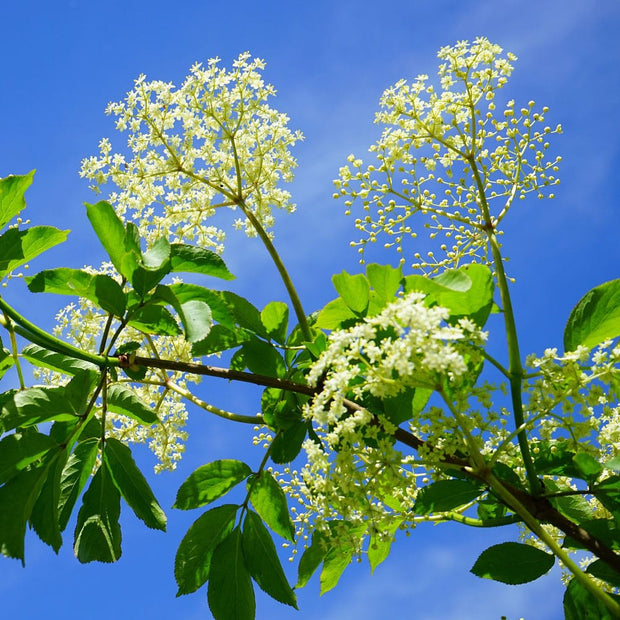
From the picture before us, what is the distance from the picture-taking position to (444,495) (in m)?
1.57

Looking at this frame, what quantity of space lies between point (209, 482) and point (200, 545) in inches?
7.0

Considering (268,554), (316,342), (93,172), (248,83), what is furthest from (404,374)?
(93,172)

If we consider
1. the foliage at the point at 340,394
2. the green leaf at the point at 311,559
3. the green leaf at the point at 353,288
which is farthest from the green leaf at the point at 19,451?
the green leaf at the point at 353,288

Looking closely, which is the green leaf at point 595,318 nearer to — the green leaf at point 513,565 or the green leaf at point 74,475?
the green leaf at point 513,565

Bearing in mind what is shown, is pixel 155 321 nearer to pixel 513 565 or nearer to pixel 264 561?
pixel 264 561

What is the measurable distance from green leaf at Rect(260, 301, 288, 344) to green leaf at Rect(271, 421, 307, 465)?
27 centimetres

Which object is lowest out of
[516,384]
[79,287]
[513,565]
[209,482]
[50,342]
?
[513,565]

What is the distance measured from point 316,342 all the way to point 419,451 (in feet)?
1.29

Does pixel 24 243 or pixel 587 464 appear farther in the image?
pixel 24 243

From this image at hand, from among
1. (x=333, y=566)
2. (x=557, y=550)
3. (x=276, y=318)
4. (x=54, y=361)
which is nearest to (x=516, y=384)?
(x=557, y=550)

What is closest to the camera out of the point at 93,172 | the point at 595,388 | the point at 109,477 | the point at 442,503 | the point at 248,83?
the point at 595,388

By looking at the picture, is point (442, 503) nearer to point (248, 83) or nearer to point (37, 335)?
point (37, 335)

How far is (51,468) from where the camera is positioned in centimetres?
182

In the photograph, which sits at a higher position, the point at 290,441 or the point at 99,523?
the point at 99,523
